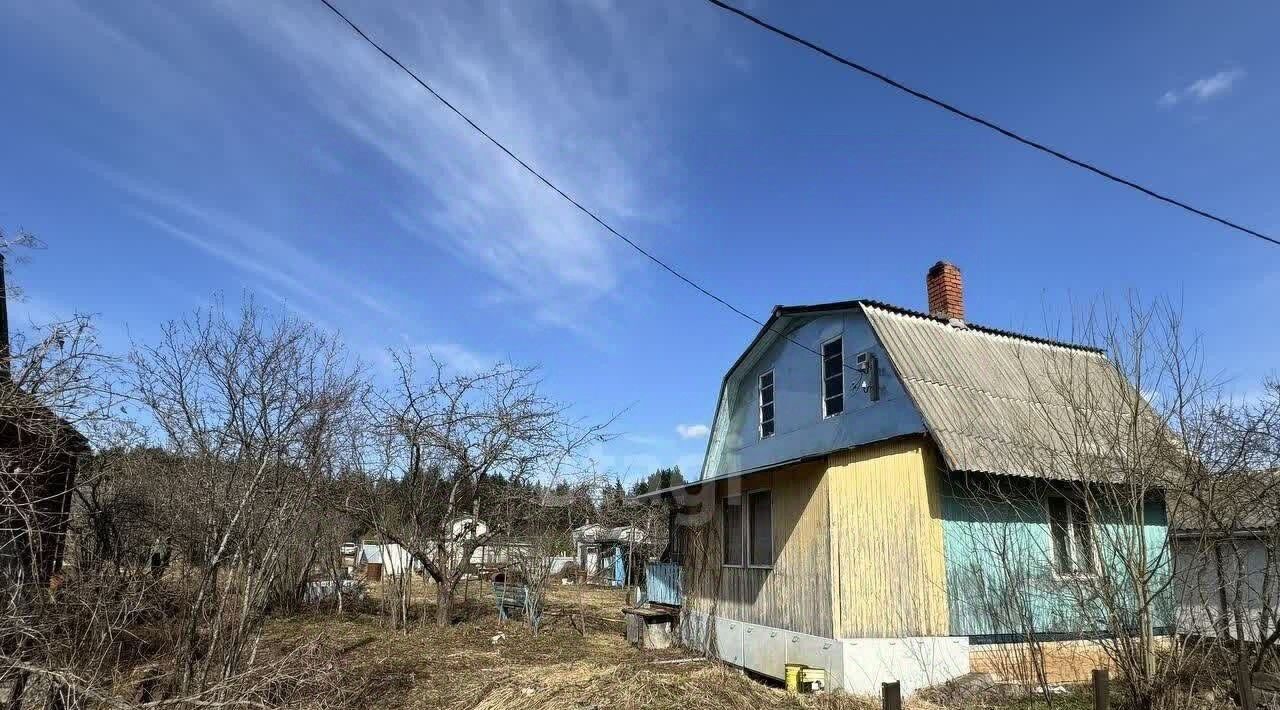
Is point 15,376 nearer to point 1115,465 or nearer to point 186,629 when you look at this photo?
point 186,629

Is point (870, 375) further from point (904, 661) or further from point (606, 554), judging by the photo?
point (606, 554)

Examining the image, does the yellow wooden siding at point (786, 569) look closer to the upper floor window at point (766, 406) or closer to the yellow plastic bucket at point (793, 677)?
the yellow plastic bucket at point (793, 677)

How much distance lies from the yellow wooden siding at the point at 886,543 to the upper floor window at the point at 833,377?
3.44 meters

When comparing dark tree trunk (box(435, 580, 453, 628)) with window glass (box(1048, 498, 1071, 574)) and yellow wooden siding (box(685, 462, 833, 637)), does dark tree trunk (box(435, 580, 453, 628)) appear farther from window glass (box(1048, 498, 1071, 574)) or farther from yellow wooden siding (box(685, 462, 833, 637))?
window glass (box(1048, 498, 1071, 574))

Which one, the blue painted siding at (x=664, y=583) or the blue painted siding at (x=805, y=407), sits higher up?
the blue painted siding at (x=805, y=407)

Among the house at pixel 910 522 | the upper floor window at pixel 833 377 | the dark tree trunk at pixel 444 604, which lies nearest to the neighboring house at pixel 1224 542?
the house at pixel 910 522

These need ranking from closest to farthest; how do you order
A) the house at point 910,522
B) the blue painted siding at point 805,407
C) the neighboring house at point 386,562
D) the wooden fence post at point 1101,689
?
the wooden fence post at point 1101,689 < the house at point 910,522 < the blue painted siding at point 805,407 < the neighboring house at point 386,562

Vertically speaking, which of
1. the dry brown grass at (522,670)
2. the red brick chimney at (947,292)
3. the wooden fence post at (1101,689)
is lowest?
the dry brown grass at (522,670)

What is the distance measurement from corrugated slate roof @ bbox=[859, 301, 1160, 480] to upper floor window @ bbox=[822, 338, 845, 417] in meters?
1.32

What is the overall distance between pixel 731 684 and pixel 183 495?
890cm

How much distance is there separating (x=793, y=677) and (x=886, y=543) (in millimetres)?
2247

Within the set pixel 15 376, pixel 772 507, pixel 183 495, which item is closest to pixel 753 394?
pixel 772 507

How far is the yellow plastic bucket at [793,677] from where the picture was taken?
10.1 metres

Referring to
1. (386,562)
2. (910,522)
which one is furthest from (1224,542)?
(386,562)
